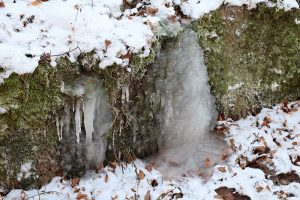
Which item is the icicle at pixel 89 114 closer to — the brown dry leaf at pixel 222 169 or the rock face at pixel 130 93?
the rock face at pixel 130 93

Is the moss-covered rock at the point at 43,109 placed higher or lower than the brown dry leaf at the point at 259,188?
higher

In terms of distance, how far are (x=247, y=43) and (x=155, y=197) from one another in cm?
280

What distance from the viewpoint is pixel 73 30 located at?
462 centimetres

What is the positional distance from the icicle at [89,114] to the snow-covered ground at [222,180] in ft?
1.73

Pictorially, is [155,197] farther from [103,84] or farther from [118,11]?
[118,11]

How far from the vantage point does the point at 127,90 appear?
4777 millimetres

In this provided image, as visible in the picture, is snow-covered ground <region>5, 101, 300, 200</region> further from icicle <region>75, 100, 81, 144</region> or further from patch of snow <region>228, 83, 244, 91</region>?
patch of snow <region>228, 83, 244, 91</region>

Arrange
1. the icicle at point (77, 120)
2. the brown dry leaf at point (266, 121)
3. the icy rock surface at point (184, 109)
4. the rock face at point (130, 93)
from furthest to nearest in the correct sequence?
the brown dry leaf at point (266, 121), the icy rock surface at point (184, 109), the icicle at point (77, 120), the rock face at point (130, 93)

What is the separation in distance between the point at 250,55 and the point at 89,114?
2758mm

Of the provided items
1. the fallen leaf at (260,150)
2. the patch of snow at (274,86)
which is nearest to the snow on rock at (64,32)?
the fallen leaf at (260,150)

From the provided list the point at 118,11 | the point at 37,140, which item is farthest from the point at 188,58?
the point at 37,140

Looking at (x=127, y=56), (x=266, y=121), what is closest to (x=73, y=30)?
(x=127, y=56)

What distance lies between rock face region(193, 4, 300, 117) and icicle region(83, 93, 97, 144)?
1.85 metres

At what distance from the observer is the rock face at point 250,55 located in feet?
18.6
